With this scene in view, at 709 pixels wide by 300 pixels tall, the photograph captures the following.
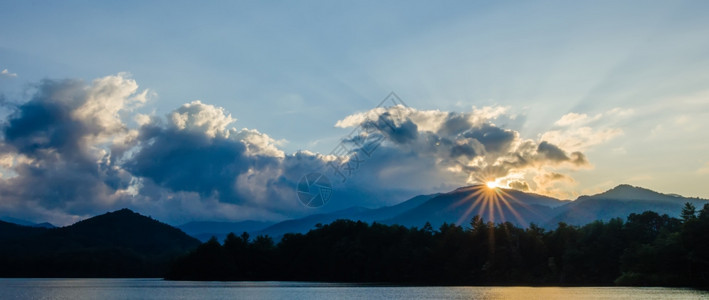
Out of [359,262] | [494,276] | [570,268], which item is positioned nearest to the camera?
[570,268]

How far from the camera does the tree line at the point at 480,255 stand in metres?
102

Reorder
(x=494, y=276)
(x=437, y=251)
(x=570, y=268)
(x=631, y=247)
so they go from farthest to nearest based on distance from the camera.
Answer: (x=437, y=251)
(x=494, y=276)
(x=570, y=268)
(x=631, y=247)

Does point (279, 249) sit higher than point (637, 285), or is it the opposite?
point (279, 249)

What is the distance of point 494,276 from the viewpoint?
138500 mm

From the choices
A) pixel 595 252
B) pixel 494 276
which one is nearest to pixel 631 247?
pixel 595 252

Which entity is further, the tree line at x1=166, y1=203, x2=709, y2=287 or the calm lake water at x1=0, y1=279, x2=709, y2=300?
the tree line at x1=166, y1=203, x2=709, y2=287

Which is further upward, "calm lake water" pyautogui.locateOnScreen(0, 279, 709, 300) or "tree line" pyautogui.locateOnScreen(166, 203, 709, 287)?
"tree line" pyautogui.locateOnScreen(166, 203, 709, 287)

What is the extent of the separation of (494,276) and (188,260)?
101 meters

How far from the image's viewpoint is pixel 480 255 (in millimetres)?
143875

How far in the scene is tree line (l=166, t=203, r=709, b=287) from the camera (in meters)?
102

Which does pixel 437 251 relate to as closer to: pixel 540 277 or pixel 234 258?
pixel 540 277

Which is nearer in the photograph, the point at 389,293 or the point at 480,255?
the point at 389,293

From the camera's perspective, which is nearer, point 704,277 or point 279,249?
point 704,277

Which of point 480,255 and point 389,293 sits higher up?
point 480,255
